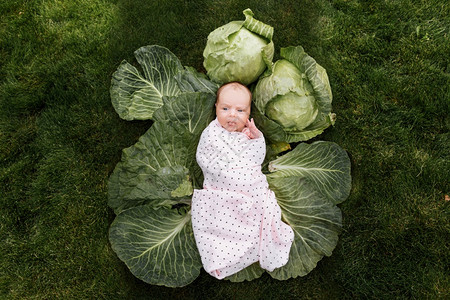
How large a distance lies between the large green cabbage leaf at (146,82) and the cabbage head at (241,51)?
1.05 ft

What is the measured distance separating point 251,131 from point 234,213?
0.76 meters

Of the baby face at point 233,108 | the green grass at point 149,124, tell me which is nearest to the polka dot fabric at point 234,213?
the baby face at point 233,108

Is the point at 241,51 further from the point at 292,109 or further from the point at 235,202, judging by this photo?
the point at 235,202

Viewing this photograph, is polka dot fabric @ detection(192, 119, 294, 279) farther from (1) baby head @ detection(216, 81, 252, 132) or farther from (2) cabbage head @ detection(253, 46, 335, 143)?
(2) cabbage head @ detection(253, 46, 335, 143)

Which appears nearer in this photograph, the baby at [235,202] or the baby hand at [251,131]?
the baby at [235,202]

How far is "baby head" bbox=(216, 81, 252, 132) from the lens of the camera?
3.34m

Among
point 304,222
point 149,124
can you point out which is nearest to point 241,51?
point 149,124

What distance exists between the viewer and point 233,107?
132 inches

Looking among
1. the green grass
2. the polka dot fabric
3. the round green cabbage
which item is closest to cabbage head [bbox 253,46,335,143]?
the round green cabbage

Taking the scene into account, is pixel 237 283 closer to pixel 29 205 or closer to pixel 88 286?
pixel 88 286

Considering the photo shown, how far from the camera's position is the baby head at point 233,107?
334cm

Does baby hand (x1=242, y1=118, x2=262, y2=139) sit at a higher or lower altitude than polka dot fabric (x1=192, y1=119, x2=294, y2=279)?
higher

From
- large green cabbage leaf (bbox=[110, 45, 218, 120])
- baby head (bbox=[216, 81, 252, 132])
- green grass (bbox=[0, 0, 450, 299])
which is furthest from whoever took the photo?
large green cabbage leaf (bbox=[110, 45, 218, 120])

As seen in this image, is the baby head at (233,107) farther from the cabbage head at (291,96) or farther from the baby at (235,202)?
the cabbage head at (291,96)
